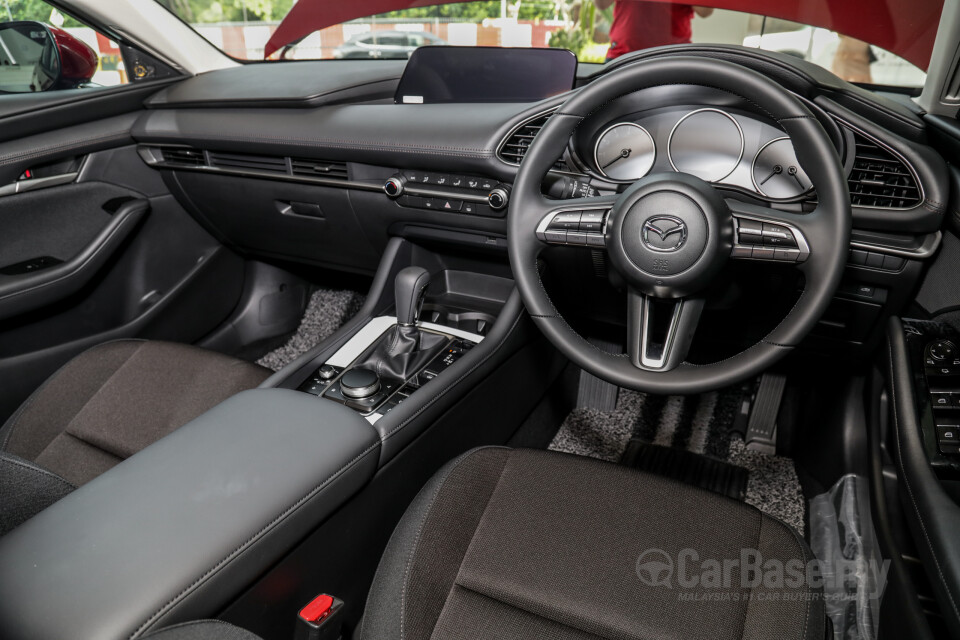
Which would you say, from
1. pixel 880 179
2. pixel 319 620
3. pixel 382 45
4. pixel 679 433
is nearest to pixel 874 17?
pixel 880 179

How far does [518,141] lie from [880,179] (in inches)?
27.0

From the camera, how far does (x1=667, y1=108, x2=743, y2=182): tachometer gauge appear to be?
1198 millimetres

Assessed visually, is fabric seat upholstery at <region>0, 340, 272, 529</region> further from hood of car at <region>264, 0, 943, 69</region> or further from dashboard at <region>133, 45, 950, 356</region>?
hood of car at <region>264, 0, 943, 69</region>

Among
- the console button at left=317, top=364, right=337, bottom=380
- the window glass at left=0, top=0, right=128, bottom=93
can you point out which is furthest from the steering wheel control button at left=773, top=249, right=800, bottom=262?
the window glass at left=0, top=0, right=128, bottom=93

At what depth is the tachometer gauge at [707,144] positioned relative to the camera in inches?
47.2

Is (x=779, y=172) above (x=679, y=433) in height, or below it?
above

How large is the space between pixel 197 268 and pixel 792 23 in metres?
1.89

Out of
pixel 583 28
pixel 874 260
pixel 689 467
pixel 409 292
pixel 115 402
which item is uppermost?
pixel 583 28

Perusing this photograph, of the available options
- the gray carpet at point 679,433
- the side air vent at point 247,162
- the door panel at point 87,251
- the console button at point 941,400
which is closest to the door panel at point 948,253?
the console button at point 941,400

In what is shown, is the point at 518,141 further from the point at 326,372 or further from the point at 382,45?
the point at 382,45

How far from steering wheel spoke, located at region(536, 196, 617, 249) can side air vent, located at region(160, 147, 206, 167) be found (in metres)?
1.28

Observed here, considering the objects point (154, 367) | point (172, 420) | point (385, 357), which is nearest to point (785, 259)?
point (385, 357)

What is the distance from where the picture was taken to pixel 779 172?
3.89 feet

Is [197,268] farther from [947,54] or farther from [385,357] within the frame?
[947,54]
